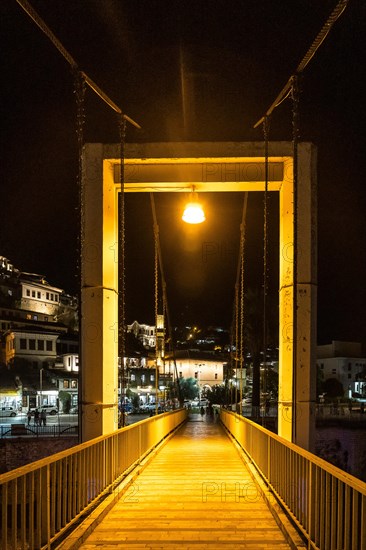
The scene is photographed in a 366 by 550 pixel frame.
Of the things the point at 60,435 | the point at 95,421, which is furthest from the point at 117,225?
the point at 60,435

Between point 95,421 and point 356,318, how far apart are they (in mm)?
76297

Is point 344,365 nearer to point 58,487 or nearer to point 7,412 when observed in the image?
point 7,412

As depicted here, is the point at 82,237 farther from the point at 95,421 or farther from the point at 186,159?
the point at 95,421

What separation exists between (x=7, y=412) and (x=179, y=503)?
42.3 meters

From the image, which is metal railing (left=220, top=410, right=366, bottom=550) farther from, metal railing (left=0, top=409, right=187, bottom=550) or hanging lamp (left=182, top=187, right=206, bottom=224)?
hanging lamp (left=182, top=187, right=206, bottom=224)

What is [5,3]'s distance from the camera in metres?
6.58

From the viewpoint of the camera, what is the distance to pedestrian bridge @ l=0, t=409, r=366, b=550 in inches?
188

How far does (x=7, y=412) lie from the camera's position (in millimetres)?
47344

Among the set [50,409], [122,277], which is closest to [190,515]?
[122,277]

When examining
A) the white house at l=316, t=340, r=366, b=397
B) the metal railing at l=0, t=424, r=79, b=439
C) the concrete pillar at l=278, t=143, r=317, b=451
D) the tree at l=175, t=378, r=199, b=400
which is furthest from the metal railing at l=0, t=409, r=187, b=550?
the white house at l=316, t=340, r=366, b=397

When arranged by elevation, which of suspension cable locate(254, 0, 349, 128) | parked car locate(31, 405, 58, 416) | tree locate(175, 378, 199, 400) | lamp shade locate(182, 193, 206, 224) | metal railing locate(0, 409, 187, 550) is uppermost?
suspension cable locate(254, 0, 349, 128)

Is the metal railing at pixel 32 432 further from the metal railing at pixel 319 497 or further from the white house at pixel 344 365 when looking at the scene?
the white house at pixel 344 365

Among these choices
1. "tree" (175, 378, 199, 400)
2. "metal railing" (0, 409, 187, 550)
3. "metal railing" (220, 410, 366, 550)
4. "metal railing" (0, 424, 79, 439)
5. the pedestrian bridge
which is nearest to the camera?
"metal railing" (220, 410, 366, 550)

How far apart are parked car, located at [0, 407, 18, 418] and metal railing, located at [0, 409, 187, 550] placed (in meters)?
39.0
